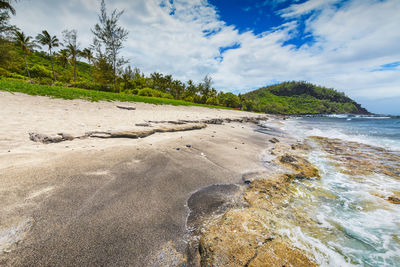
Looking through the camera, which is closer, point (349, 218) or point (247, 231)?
point (247, 231)

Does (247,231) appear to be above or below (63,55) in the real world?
below

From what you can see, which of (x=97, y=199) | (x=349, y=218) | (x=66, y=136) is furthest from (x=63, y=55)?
(x=349, y=218)

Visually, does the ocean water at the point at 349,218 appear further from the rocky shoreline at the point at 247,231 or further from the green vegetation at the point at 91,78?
the green vegetation at the point at 91,78

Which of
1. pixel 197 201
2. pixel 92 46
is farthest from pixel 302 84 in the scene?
pixel 197 201

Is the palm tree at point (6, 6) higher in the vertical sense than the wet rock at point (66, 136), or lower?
higher

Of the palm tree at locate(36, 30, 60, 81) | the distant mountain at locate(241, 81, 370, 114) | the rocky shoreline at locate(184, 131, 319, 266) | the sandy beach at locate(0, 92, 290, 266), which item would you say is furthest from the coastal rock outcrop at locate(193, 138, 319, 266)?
the distant mountain at locate(241, 81, 370, 114)

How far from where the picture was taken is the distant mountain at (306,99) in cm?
10794

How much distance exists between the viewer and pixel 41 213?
189cm

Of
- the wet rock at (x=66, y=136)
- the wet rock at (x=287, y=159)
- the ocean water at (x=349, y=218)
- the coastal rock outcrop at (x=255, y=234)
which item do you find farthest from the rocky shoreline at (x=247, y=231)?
the wet rock at (x=66, y=136)

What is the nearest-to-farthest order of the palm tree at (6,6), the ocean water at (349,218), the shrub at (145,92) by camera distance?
the ocean water at (349,218) → the palm tree at (6,6) → the shrub at (145,92)

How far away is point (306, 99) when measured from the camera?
12456cm

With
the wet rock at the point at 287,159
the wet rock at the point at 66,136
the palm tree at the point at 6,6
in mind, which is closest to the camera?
the wet rock at the point at 66,136

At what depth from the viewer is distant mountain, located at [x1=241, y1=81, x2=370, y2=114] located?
354ft

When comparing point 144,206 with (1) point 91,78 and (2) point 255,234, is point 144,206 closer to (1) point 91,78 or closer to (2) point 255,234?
(2) point 255,234
